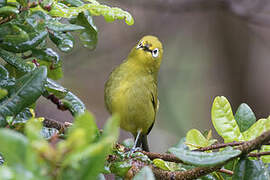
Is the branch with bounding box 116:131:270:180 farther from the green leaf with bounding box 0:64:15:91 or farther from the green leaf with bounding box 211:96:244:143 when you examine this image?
the green leaf with bounding box 0:64:15:91

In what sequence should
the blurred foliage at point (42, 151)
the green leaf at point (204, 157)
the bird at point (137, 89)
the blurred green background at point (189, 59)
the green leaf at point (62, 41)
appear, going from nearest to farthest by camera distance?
the blurred foliage at point (42, 151)
the green leaf at point (204, 157)
the green leaf at point (62, 41)
the bird at point (137, 89)
the blurred green background at point (189, 59)

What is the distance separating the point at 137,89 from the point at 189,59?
4532 millimetres

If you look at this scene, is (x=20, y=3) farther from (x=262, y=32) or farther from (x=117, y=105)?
(x=262, y=32)

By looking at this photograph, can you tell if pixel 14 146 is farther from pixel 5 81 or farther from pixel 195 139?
pixel 195 139

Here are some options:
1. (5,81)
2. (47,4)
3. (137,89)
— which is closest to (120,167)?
(5,81)

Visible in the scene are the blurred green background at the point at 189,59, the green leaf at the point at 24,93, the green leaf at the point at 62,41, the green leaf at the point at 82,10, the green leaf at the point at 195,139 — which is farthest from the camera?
the blurred green background at the point at 189,59

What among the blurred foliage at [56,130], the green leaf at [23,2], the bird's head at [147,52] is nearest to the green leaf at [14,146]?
the blurred foliage at [56,130]

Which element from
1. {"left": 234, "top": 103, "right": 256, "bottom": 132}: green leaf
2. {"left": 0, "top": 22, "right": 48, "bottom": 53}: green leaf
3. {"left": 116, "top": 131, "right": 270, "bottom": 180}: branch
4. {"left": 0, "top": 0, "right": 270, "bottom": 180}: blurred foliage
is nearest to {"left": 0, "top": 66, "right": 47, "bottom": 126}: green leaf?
{"left": 0, "top": 0, "right": 270, "bottom": 180}: blurred foliage

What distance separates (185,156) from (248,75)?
6.24m

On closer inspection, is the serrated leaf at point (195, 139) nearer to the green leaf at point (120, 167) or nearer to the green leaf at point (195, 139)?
the green leaf at point (195, 139)

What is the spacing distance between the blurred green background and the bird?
254 cm

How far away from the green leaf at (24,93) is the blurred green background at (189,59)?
182 inches

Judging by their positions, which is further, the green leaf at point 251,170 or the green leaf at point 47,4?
the green leaf at point 47,4

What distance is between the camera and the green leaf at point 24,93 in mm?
1329
